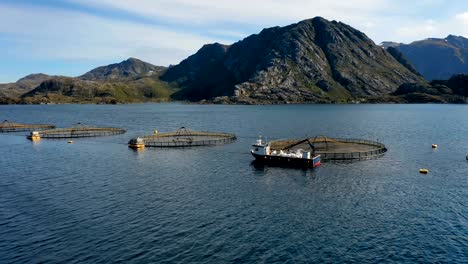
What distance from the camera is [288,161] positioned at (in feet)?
416

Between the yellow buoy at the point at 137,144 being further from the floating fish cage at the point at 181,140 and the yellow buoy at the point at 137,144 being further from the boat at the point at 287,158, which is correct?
the boat at the point at 287,158

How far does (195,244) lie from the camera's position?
6300cm

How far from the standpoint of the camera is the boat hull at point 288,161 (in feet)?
398

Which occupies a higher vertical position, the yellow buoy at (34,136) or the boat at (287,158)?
the yellow buoy at (34,136)

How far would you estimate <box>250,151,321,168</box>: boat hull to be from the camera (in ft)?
398

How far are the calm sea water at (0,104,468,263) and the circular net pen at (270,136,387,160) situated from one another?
23.0 feet

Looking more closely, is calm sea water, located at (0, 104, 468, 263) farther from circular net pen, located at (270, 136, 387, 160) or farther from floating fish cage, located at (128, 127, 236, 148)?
floating fish cage, located at (128, 127, 236, 148)

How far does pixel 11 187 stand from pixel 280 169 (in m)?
75.7

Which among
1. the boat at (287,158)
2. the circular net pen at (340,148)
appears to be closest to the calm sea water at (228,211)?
the boat at (287,158)

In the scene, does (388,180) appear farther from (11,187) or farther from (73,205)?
(11,187)

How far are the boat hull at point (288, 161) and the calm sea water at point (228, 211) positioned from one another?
3.39 m


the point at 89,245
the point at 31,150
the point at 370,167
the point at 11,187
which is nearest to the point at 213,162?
the point at 370,167

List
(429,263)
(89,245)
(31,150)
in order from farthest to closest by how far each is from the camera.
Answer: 1. (31,150)
2. (89,245)
3. (429,263)

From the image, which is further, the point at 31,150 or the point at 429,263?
the point at 31,150
